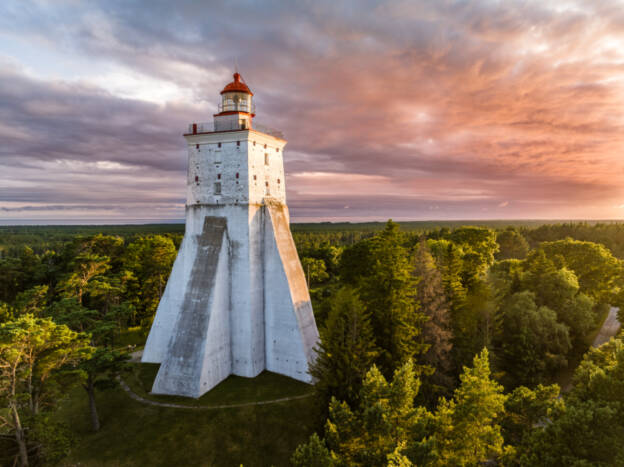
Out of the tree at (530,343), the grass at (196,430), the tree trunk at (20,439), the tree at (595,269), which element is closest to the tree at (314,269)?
the tree at (595,269)

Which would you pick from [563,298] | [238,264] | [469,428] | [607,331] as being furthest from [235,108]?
[607,331]

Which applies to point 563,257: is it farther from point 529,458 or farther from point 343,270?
point 529,458

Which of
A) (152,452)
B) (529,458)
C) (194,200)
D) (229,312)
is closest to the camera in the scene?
(529,458)

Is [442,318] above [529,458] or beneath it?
above

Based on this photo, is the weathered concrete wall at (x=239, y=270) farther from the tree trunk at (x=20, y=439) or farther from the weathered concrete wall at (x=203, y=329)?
the tree trunk at (x=20, y=439)

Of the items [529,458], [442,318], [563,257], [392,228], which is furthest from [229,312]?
[563,257]
